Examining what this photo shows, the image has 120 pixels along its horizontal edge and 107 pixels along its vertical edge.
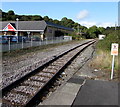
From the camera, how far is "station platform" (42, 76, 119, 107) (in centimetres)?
362

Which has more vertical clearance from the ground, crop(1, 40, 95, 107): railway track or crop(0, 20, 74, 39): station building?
crop(0, 20, 74, 39): station building

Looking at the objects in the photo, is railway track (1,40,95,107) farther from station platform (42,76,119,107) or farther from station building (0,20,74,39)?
station building (0,20,74,39)

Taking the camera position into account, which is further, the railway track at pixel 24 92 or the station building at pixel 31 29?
the station building at pixel 31 29

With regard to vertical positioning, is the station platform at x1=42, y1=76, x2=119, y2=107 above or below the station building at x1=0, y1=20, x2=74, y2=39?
below

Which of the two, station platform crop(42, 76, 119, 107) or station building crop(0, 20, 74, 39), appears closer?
station platform crop(42, 76, 119, 107)

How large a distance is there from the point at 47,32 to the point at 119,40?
28.5 m

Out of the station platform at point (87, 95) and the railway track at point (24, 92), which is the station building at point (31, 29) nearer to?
the railway track at point (24, 92)

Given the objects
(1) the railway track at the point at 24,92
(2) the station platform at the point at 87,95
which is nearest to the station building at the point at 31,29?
(1) the railway track at the point at 24,92

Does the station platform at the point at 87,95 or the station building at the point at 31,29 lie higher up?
the station building at the point at 31,29

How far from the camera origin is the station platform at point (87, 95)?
11.9 feet

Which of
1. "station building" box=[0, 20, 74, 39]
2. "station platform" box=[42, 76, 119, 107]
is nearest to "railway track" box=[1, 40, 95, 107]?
"station platform" box=[42, 76, 119, 107]

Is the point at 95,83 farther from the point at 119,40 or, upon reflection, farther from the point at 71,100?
the point at 119,40

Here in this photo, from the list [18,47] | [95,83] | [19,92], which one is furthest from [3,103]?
[18,47]

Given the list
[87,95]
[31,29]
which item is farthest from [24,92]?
[31,29]
